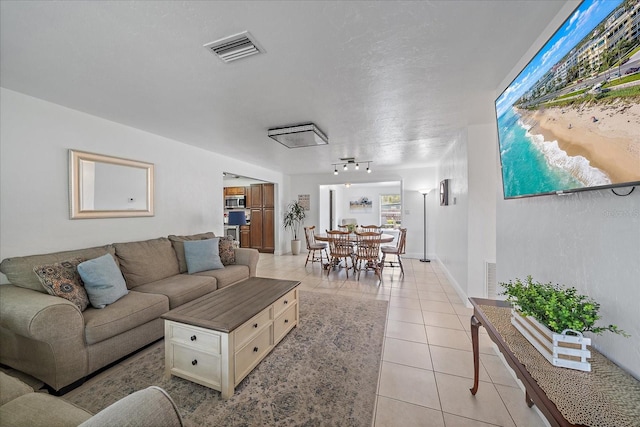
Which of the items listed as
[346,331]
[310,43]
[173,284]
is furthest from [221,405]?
[310,43]

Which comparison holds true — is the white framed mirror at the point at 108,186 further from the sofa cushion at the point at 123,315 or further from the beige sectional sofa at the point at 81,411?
the beige sectional sofa at the point at 81,411

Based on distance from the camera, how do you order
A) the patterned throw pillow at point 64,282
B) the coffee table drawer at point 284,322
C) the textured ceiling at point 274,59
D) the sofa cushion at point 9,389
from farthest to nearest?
1. the coffee table drawer at point 284,322
2. the patterned throw pillow at point 64,282
3. the textured ceiling at point 274,59
4. the sofa cushion at point 9,389

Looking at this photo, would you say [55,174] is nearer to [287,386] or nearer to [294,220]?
[287,386]

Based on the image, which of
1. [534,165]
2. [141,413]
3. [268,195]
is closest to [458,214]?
[534,165]

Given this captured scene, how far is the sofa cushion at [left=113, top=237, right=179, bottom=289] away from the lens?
8.34ft

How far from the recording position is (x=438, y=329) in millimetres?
2525

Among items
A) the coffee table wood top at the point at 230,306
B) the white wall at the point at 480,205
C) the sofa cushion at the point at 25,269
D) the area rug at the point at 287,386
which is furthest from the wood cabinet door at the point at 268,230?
the white wall at the point at 480,205

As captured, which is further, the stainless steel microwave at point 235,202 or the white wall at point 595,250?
the stainless steel microwave at point 235,202

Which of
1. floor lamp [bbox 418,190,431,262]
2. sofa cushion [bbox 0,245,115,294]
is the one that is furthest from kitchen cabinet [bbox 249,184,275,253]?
sofa cushion [bbox 0,245,115,294]

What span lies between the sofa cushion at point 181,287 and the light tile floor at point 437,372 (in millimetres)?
1883

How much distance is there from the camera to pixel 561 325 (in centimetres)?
90

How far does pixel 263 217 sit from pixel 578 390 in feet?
22.7

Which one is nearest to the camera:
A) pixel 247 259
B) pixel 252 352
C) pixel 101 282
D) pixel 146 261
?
pixel 252 352

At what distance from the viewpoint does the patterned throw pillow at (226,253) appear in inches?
139
